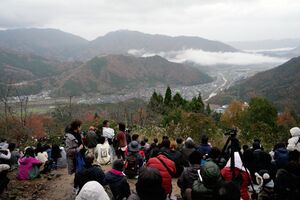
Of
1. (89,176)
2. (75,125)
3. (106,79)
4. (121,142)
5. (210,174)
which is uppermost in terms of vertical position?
(210,174)

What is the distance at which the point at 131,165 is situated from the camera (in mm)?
8359

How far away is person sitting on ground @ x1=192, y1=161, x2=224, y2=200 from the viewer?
11.8 ft

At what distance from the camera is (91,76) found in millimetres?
169000

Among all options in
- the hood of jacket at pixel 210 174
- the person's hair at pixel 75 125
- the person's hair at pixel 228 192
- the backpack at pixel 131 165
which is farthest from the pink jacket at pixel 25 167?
the person's hair at pixel 228 192

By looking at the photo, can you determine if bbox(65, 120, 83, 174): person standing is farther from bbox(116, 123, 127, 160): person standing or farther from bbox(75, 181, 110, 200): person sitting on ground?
bbox(75, 181, 110, 200): person sitting on ground

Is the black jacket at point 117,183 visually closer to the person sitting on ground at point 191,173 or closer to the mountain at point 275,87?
the person sitting on ground at point 191,173

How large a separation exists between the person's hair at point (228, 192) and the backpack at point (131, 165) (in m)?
4.99

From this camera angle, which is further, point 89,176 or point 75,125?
point 75,125

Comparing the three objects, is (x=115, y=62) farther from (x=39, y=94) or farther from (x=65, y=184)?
(x=65, y=184)

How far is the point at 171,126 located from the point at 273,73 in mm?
112547

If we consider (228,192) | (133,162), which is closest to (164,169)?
(228,192)

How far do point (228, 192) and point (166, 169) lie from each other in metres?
1.79

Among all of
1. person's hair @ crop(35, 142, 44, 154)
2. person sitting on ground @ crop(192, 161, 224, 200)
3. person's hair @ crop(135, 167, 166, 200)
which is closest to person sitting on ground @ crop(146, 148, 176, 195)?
person sitting on ground @ crop(192, 161, 224, 200)

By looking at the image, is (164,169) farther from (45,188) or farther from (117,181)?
(45,188)
